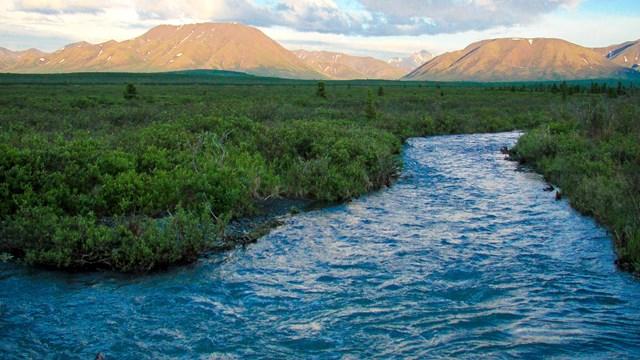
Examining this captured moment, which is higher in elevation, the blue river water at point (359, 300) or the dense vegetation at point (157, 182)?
the dense vegetation at point (157, 182)

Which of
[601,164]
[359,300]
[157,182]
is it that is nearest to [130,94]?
[157,182]

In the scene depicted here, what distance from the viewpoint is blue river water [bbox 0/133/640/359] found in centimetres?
790

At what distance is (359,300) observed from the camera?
376 inches

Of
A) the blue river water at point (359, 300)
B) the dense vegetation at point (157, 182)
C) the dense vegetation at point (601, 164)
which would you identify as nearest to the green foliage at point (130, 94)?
the dense vegetation at point (157, 182)

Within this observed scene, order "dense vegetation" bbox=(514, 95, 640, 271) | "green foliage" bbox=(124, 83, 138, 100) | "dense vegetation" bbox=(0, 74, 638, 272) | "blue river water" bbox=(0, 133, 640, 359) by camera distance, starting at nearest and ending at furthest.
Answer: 1. "blue river water" bbox=(0, 133, 640, 359)
2. "dense vegetation" bbox=(0, 74, 638, 272)
3. "dense vegetation" bbox=(514, 95, 640, 271)
4. "green foliage" bbox=(124, 83, 138, 100)

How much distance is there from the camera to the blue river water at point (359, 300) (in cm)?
790

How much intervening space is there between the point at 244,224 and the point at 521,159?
17.3m

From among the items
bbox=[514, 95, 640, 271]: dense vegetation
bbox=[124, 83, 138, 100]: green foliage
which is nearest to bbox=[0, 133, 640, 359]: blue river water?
bbox=[514, 95, 640, 271]: dense vegetation

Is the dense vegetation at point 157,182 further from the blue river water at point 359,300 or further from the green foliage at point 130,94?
the green foliage at point 130,94

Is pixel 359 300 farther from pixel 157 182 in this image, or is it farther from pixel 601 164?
pixel 601 164

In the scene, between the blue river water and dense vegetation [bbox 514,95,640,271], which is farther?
dense vegetation [bbox 514,95,640,271]

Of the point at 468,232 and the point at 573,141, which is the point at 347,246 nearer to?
the point at 468,232

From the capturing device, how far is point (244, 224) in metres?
14.6

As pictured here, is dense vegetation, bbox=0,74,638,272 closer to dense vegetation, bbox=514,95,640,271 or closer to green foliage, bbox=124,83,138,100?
dense vegetation, bbox=514,95,640,271
